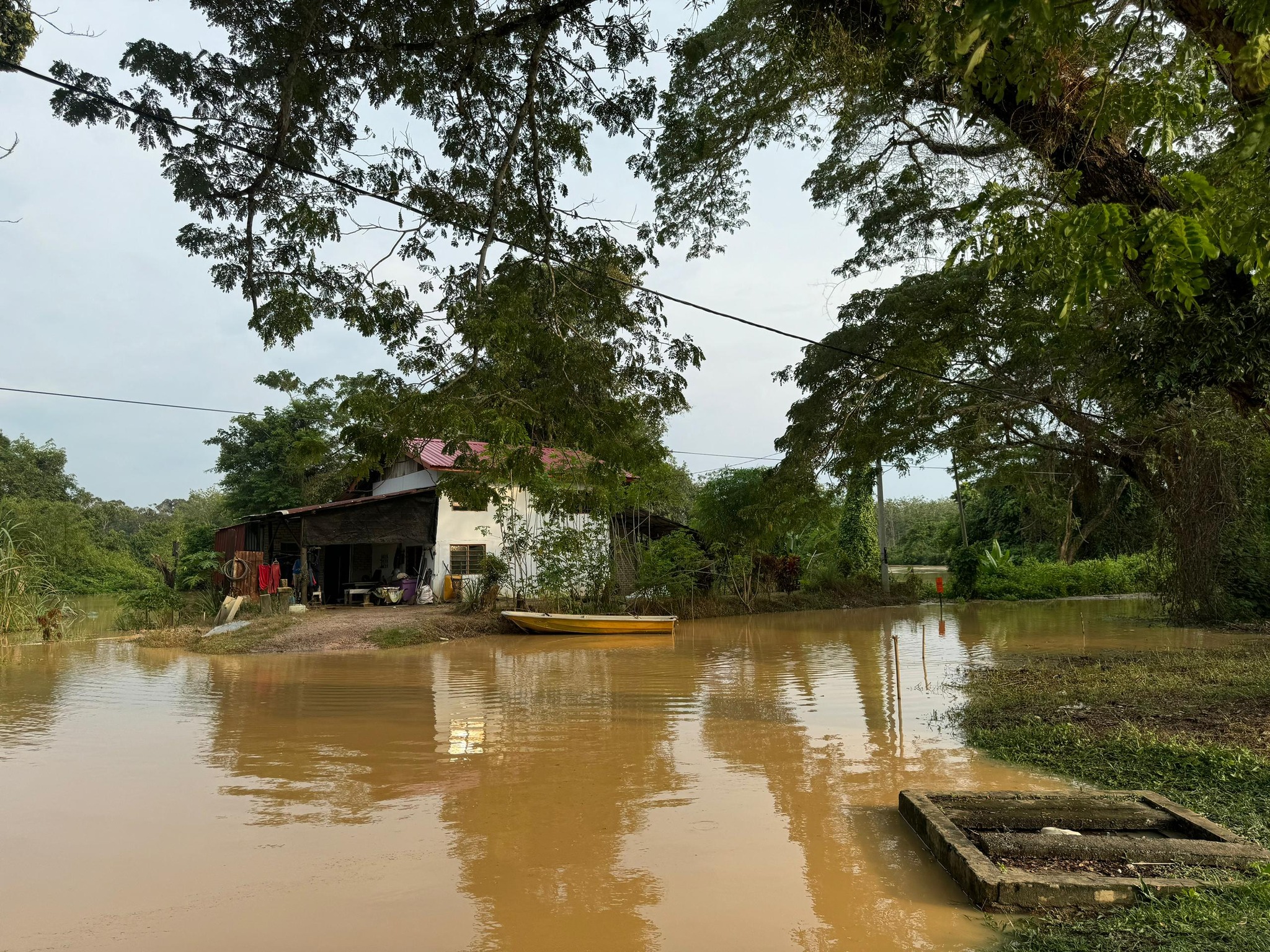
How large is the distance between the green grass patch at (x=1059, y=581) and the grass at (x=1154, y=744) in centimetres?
1513

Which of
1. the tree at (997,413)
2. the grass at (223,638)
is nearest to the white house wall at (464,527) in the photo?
the grass at (223,638)

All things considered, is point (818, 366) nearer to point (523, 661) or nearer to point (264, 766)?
point (523, 661)

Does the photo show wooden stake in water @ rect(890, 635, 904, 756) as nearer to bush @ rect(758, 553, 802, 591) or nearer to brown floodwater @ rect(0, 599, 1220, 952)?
brown floodwater @ rect(0, 599, 1220, 952)

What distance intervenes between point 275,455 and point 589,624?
59.4ft

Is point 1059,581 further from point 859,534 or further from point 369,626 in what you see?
point 369,626

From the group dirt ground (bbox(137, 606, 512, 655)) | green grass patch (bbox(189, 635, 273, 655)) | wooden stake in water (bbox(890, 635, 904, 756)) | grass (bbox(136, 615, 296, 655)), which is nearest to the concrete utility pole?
dirt ground (bbox(137, 606, 512, 655))

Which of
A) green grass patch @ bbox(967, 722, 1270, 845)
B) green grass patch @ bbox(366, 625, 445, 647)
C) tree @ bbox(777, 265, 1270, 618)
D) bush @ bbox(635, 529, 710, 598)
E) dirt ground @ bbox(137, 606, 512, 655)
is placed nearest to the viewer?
green grass patch @ bbox(967, 722, 1270, 845)

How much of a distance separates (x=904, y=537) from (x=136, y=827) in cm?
5162

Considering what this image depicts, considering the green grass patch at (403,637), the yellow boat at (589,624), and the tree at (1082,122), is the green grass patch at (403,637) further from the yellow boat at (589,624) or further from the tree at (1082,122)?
the tree at (1082,122)

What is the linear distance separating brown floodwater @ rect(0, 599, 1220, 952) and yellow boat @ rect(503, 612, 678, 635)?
5.18m

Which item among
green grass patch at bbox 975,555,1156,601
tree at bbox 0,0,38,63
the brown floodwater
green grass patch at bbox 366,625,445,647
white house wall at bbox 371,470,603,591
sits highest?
tree at bbox 0,0,38,63

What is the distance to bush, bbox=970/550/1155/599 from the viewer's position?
1120 inches

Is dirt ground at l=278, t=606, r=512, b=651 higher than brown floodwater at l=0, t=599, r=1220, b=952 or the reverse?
higher

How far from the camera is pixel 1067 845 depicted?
15.5 ft
